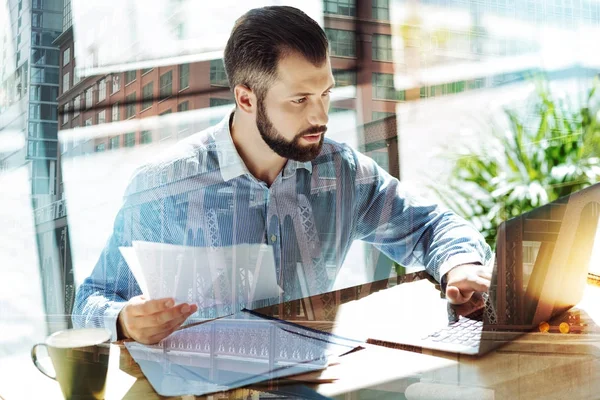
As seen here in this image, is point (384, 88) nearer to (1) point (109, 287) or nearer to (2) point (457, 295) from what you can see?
(2) point (457, 295)

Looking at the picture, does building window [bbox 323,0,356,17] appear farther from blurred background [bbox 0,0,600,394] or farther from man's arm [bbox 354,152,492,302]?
man's arm [bbox 354,152,492,302]

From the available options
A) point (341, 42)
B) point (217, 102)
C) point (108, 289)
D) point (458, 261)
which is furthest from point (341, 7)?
point (108, 289)

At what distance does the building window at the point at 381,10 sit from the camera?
1202 millimetres

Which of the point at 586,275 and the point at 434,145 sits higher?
the point at 434,145

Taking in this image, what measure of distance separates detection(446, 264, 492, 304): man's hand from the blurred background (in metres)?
0.08

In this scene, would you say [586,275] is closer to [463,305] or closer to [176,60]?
[463,305]

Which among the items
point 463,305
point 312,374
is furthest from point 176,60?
point 463,305

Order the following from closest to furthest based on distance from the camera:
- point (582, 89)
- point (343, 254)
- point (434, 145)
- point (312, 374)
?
point (312, 374) < point (343, 254) < point (434, 145) < point (582, 89)

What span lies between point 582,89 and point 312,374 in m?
0.82

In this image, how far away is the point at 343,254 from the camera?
1.14 m

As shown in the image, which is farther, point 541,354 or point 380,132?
point 380,132

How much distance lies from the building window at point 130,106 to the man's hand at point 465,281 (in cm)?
59

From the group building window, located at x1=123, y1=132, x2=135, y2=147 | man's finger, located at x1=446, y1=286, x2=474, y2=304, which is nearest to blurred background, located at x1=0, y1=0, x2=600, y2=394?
building window, located at x1=123, y1=132, x2=135, y2=147

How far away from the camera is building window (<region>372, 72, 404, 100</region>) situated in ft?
3.89
